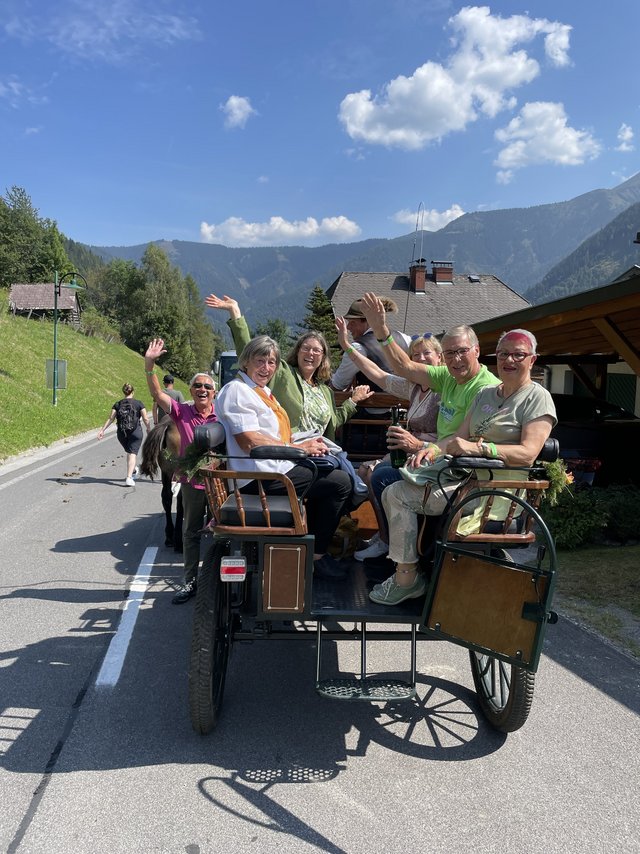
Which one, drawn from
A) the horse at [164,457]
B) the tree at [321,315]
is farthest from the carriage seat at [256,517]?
the tree at [321,315]

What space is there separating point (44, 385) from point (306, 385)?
78.2 feet

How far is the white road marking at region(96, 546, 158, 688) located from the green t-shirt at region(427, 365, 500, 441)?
251 centimetres

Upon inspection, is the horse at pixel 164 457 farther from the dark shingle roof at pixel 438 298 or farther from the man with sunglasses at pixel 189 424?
the dark shingle roof at pixel 438 298

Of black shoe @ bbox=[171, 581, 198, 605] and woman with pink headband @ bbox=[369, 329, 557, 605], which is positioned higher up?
woman with pink headband @ bbox=[369, 329, 557, 605]

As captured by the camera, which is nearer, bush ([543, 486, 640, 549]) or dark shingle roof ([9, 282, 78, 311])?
bush ([543, 486, 640, 549])

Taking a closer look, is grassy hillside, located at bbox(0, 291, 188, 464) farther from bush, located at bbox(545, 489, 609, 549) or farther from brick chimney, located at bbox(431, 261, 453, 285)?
brick chimney, located at bbox(431, 261, 453, 285)

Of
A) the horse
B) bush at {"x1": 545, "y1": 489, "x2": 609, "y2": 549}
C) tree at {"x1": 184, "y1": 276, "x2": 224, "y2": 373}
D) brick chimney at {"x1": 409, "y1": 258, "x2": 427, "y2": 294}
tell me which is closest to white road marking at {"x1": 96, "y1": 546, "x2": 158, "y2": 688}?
the horse

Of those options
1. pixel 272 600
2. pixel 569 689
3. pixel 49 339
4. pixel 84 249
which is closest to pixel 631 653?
pixel 569 689

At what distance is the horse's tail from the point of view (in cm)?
653

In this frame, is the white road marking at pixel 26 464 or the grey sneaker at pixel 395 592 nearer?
the grey sneaker at pixel 395 592

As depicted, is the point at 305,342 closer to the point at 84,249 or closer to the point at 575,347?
the point at 575,347

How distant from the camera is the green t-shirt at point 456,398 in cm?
383

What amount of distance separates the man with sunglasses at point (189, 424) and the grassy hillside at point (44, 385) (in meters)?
9.40

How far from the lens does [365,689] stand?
3092 mm
